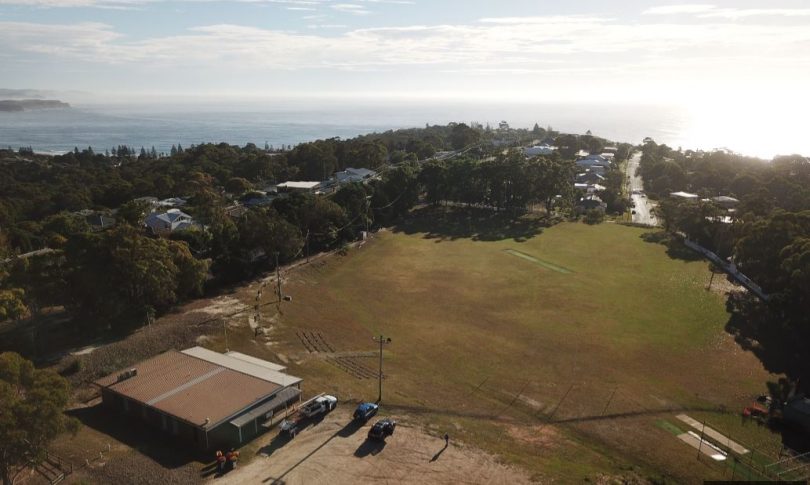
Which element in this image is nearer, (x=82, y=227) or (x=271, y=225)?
(x=271, y=225)

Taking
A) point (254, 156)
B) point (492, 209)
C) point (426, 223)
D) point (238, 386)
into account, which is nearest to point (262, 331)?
point (238, 386)

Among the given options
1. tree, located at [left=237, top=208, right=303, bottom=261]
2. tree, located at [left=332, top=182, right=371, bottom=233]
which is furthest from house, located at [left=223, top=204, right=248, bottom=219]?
tree, located at [left=237, top=208, right=303, bottom=261]

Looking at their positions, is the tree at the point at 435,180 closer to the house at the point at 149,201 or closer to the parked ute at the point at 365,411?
the house at the point at 149,201

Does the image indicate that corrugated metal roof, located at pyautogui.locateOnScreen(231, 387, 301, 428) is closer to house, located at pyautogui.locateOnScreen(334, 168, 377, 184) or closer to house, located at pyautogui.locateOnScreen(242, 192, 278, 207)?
house, located at pyautogui.locateOnScreen(242, 192, 278, 207)

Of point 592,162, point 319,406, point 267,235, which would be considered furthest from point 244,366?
point 592,162

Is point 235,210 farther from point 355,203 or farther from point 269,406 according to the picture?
point 269,406

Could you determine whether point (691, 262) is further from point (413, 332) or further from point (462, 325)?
point (413, 332)
